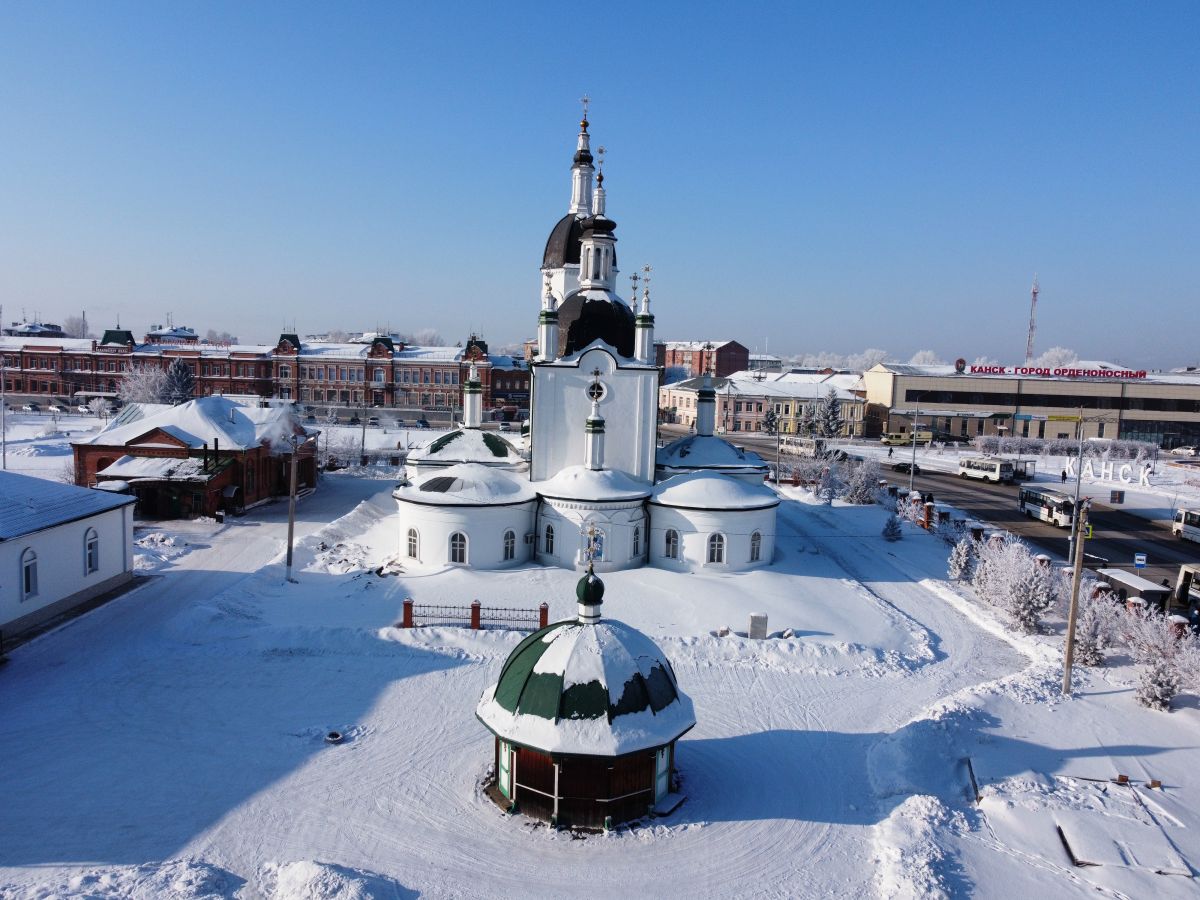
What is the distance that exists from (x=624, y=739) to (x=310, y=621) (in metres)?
10.8

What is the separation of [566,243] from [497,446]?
8617mm

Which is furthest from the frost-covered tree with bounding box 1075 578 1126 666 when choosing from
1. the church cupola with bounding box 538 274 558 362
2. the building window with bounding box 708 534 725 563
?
the church cupola with bounding box 538 274 558 362

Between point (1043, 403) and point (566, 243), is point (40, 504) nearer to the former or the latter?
point (566, 243)

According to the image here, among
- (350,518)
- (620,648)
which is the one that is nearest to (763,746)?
(620,648)

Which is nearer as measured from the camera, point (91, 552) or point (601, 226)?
point (91, 552)

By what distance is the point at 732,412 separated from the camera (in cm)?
7306

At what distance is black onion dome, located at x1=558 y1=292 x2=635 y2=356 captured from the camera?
1024 inches

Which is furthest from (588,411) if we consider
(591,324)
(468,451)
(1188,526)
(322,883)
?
(1188,526)

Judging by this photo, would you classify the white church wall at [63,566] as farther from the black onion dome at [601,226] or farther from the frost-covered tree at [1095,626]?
the frost-covered tree at [1095,626]

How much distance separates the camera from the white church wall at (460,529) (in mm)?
22594

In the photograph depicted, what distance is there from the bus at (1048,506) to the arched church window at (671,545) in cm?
1994

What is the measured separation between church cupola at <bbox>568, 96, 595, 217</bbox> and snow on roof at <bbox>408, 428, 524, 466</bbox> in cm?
999

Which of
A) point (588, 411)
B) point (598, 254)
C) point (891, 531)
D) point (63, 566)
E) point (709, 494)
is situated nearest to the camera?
point (63, 566)

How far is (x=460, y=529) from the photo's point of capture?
22625 millimetres
